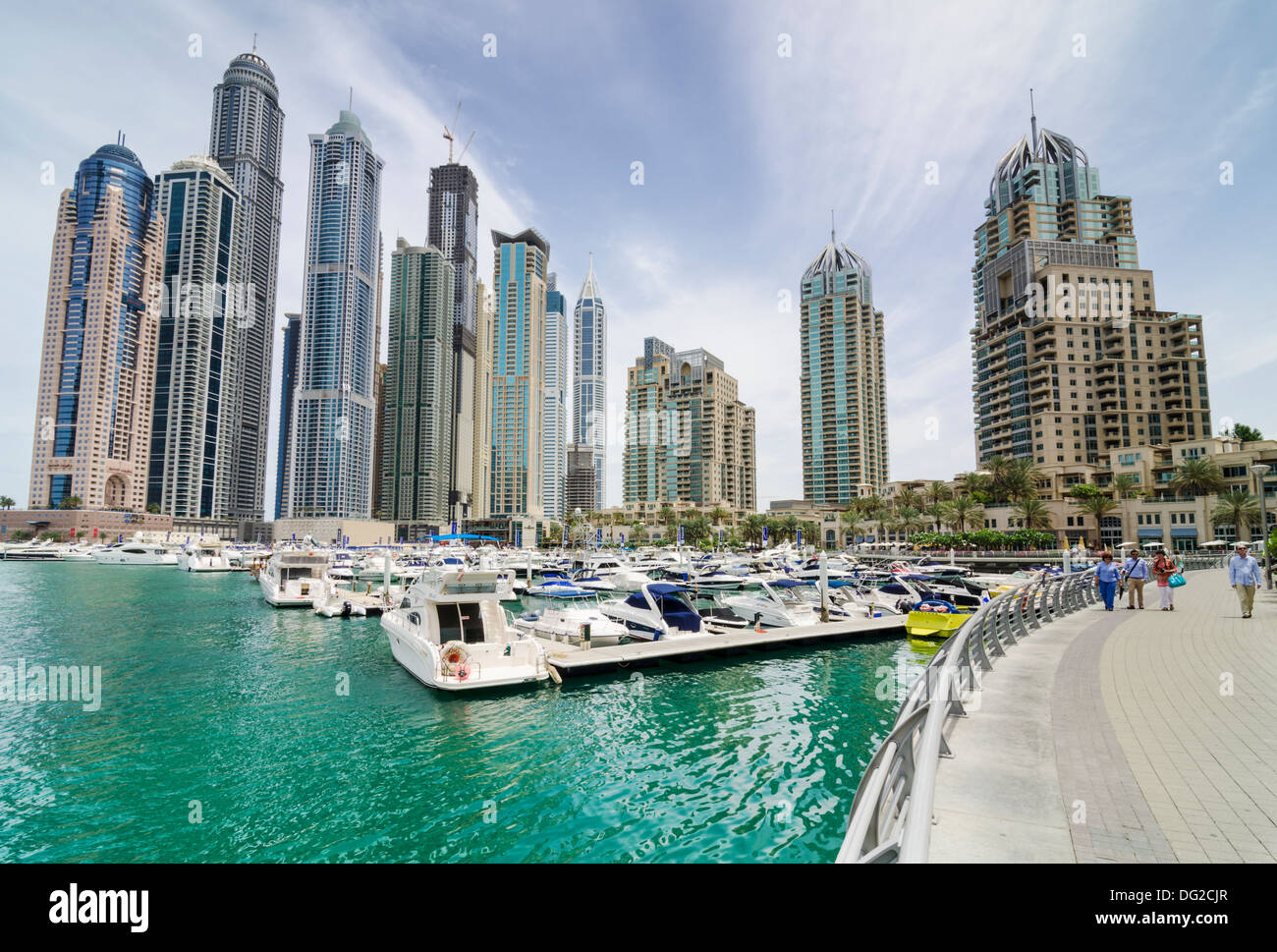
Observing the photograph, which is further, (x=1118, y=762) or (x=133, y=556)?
(x=133, y=556)

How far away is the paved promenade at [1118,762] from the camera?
4980 millimetres

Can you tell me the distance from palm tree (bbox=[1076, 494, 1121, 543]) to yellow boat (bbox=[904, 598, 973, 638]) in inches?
2609

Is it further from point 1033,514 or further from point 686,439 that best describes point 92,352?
point 1033,514

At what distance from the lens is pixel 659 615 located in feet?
89.4

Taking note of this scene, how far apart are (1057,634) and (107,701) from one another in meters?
28.6

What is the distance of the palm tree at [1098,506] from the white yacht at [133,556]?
15524 centimetres

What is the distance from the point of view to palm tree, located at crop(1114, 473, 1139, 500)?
270ft

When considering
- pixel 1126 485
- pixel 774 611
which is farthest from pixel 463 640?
pixel 1126 485

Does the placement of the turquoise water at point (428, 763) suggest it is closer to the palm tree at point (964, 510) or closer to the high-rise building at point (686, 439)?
the palm tree at point (964, 510)

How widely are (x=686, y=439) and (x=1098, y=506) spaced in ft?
386

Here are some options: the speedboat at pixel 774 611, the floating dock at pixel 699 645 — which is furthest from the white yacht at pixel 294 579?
the speedboat at pixel 774 611
